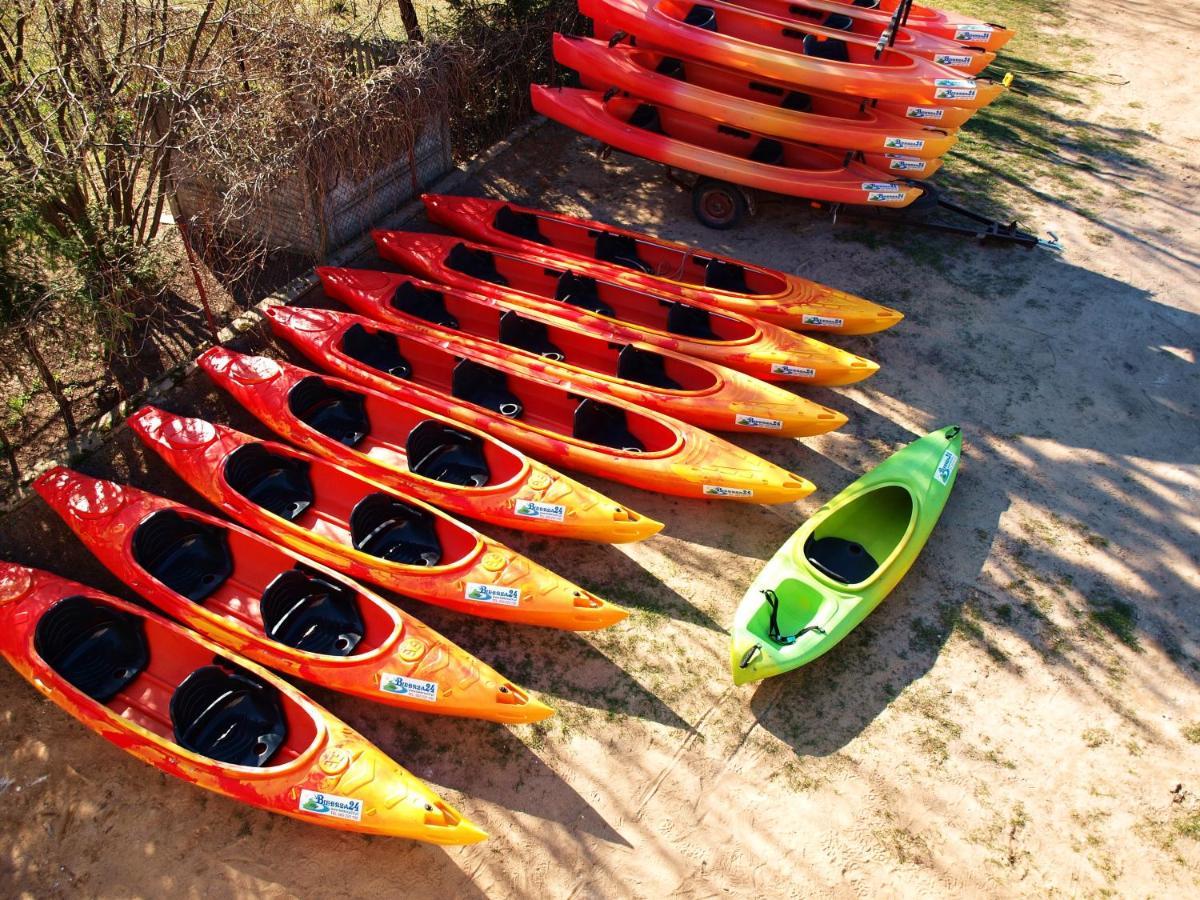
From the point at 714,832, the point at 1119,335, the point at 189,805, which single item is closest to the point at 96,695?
the point at 189,805

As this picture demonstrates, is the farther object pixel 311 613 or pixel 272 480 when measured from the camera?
pixel 272 480

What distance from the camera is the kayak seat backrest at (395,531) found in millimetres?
6188

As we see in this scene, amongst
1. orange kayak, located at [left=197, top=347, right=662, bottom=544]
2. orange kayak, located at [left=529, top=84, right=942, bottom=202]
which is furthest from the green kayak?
orange kayak, located at [left=529, top=84, right=942, bottom=202]

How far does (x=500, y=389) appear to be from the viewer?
294 inches

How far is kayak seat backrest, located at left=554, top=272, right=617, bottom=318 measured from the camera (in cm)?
831

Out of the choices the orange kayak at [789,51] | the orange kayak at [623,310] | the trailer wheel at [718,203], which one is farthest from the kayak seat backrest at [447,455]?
the orange kayak at [789,51]

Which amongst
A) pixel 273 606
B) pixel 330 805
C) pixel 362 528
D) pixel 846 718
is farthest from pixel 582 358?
pixel 330 805

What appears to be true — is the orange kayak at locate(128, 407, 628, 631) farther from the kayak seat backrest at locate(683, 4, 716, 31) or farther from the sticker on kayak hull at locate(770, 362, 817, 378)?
the kayak seat backrest at locate(683, 4, 716, 31)

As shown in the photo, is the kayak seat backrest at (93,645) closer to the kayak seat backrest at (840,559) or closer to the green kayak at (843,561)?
the green kayak at (843,561)

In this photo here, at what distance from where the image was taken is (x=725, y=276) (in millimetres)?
8555

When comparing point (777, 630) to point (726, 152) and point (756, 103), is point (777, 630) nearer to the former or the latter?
point (756, 103)

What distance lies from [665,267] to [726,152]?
6.84 ft

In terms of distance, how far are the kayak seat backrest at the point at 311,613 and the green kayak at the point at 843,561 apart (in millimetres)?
2564

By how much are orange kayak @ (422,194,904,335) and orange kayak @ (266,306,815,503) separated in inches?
65.0
